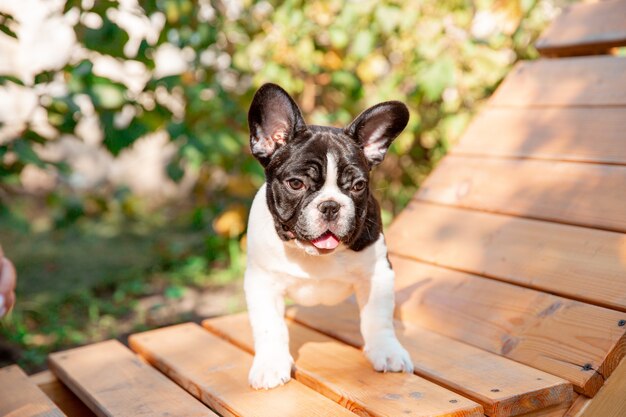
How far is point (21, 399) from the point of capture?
8.13ft

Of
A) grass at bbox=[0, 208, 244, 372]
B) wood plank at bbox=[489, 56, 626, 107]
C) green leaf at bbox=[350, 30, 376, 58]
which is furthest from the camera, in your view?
green leaf at bbox=[350, 30, 376, 58]

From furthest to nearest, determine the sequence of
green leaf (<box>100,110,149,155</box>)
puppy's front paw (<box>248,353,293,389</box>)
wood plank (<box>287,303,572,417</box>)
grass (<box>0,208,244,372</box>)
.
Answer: grass (<box>0,208,244,372</box>)
green leaf (<box>100,110,149,155</box>)
puppy's front paw (<box>248,353,293,389</box>)
wood plank (<box>287,303,572,417</box>)

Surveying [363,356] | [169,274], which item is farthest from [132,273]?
[363,356]

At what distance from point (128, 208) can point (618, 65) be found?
3.71 m

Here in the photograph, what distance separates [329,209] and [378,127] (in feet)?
1.21

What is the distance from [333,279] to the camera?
7.38 feet

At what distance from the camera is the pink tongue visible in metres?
2.06

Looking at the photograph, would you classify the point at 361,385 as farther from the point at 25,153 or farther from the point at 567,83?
the point at 25,153

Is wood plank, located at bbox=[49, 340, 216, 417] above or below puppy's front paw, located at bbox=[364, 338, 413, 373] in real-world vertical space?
below

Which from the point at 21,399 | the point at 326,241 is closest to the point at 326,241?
the point at 326,241

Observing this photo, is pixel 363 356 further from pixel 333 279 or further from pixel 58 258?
pixel 58 258

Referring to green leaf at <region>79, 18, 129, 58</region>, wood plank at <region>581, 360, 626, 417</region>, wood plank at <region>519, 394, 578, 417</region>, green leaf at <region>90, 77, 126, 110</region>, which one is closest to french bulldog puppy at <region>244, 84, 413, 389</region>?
wood plank at <region>519, 394, 578, 417</region>

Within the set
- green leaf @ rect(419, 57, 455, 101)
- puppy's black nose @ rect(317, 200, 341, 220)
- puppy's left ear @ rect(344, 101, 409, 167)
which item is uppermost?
green leaf @ rect(419, 57, 455, 101)

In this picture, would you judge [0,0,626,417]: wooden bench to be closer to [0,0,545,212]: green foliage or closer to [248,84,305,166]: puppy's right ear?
[248,84,305,166]: puppy's right ear
